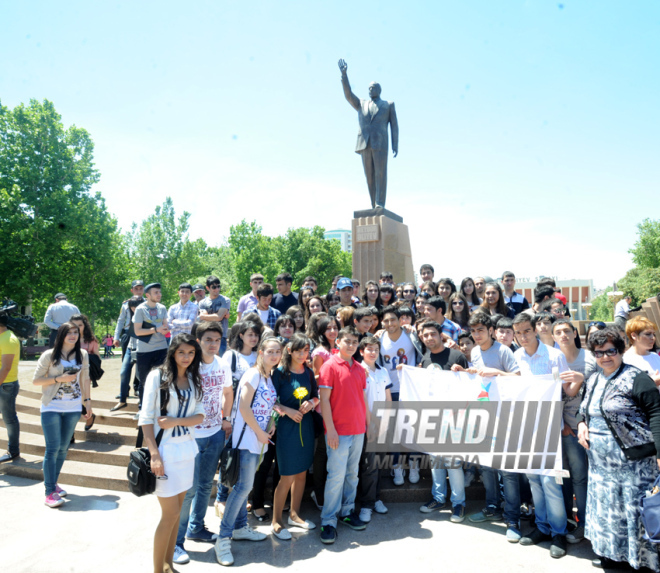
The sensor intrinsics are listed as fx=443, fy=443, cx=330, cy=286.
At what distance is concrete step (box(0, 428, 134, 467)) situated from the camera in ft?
19.9

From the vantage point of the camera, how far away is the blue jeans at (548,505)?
398cm

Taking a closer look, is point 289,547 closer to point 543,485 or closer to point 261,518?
point 261,518

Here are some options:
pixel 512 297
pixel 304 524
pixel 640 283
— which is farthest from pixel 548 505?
pixel 640 283

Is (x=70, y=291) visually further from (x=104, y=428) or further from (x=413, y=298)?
(x=413, y=298)

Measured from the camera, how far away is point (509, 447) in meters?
4.29

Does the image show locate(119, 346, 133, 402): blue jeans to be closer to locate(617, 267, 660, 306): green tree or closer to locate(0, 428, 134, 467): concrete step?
locate(0, 428, 134, 467): concrete step

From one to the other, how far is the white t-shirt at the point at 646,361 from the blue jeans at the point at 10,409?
724 centimetres

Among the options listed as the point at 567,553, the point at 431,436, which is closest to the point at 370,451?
the point at 431,436

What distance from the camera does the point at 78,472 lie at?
5.79 metres

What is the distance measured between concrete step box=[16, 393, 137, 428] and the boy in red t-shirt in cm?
409

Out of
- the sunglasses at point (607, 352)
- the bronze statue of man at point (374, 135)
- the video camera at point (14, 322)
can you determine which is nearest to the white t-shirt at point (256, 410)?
the sunglasses at point (607, 352)

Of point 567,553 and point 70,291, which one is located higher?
point 70,291

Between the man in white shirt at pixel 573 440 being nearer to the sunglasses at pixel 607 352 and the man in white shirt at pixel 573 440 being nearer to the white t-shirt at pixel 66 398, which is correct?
the sunglasses at pixel 607 352

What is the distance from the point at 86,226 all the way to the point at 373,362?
84.5ft
